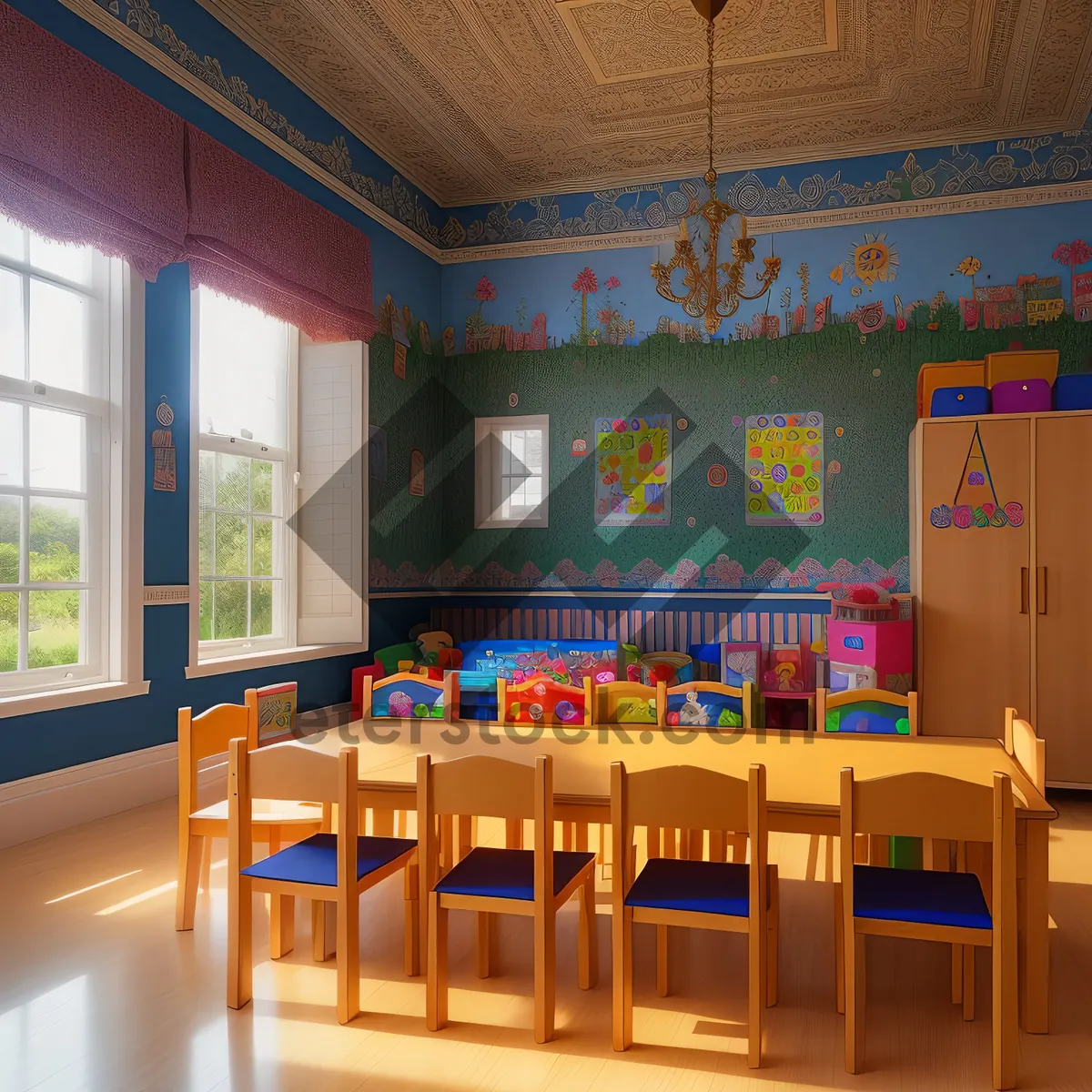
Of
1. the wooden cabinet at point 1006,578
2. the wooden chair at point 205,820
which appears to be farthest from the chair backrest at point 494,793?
the wooden cabinet at point 1006,578

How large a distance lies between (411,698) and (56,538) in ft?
6.16

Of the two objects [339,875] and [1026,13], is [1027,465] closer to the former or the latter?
[1026,13]

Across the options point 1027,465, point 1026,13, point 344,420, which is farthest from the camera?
point 344,420

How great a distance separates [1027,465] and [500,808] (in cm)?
407

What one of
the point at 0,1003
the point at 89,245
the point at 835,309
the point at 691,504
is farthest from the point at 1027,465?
the point at 0,1003

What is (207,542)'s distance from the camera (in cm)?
512

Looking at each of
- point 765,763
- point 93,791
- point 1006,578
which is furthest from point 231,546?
point 1006,578

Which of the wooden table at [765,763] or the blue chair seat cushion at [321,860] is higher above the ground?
the wooden table at [765,763]

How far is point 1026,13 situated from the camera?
15.6ft

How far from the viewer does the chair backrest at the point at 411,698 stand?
351cm

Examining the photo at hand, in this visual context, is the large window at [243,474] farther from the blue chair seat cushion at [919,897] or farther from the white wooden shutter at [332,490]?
the blue chair seat cushion at [919,897]

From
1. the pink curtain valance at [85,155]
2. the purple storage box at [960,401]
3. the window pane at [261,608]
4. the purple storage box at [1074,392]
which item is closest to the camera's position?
the pink curtain valance at [85,155]

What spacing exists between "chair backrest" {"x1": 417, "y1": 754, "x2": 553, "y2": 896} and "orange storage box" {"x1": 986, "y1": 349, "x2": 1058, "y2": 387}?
4.16 meters

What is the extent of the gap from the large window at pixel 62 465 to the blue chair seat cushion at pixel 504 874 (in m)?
2.50
